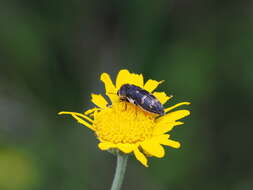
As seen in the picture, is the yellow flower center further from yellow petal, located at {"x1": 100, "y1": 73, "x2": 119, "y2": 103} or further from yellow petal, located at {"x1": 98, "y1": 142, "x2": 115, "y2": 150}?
yellow petal, located at {"x1": 100, "y1": 73, "x2": 119, "y2": 103}

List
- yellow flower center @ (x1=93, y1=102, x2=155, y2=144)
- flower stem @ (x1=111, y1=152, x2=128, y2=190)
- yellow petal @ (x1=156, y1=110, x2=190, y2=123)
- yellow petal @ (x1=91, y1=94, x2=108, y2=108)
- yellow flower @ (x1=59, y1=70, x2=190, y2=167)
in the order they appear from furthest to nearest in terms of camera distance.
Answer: yellow petal @ (x1=91, y1=94, x2=108, y2=108) → yellow petal @ (x1=156, y1=110, x2=190, y2=123) → yellow flower center @ (x1=93, y1=102, x2=155, y2=144) → yellow flower @ (x1=59, y1=70, x2=190, y2=167) → flower stem @ (x1=111, y1=152, x2=128, y2=190)

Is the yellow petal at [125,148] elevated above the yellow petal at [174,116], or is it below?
below

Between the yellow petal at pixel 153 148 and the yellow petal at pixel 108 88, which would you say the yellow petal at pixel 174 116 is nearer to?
the yellow petal at pixel 153 148

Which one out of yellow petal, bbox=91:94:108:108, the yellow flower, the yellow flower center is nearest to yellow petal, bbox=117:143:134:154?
the yellow flower

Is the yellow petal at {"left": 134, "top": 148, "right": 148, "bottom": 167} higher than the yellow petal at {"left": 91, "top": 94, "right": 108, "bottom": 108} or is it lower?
lower

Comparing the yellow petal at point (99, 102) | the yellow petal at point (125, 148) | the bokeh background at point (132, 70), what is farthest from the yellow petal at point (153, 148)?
the bokeh background at point (132, 70)
